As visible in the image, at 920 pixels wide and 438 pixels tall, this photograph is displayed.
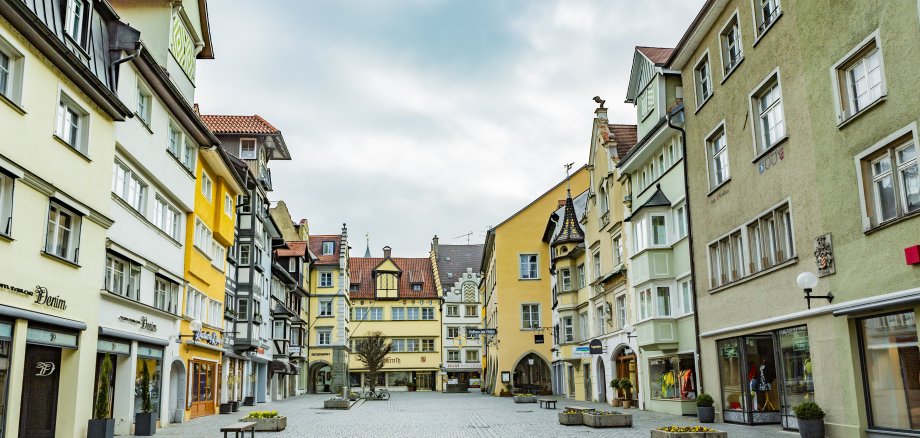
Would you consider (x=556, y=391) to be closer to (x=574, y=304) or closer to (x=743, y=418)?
(x=574, y=304)

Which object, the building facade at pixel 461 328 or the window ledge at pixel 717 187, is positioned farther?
the building facade at pixel 461 328

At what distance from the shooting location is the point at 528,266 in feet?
192

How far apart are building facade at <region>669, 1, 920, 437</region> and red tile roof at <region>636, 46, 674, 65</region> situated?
536 centimetres

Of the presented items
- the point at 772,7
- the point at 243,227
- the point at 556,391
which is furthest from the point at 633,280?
the point at 556,391

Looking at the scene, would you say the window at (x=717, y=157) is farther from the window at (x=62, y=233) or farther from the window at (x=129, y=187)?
the window at (x=62, y=233)

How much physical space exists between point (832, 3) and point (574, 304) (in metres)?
30.6

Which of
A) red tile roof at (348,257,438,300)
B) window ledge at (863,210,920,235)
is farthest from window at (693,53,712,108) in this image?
red tile roof at (348,257,438,300)

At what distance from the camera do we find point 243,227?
41375 mm

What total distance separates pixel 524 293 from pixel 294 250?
18335 mm

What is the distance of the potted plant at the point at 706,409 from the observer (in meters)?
23.4

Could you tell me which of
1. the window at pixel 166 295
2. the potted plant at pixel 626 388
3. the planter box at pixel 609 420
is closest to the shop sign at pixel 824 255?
the planter box at pixel 609 420

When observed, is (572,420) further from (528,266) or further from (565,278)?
(528,266)

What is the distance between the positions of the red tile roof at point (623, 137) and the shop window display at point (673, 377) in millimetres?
10224

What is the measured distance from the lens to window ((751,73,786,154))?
1923cm
